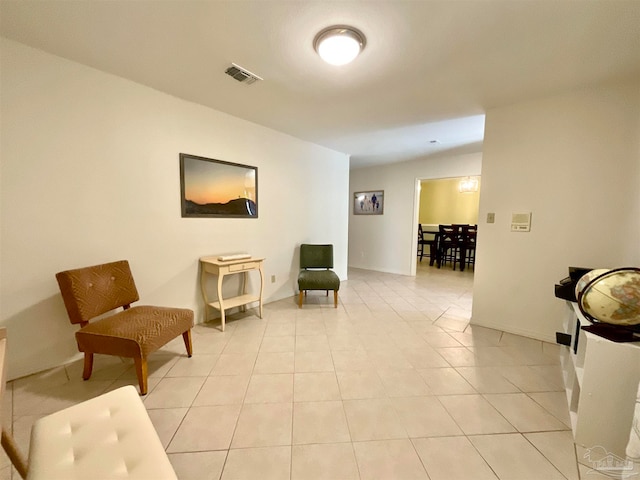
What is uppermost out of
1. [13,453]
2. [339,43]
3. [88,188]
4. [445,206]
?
[339,43]

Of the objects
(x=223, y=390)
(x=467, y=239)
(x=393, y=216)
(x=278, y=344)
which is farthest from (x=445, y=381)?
(x=467, y=239)

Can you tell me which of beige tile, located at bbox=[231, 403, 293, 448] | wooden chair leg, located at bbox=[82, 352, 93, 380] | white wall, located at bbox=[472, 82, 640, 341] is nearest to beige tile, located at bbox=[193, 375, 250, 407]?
beige tile, located at bbox=[231, 403, 293, 448]

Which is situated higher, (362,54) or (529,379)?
(362,54)

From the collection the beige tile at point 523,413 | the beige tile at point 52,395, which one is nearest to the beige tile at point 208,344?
the beige tile at point 52,395

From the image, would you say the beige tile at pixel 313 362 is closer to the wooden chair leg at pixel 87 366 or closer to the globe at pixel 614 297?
the wooden chair leg at pixel 87 366

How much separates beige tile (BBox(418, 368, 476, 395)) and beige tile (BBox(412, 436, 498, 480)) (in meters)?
0.39

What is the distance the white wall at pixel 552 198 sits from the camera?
80.9 inches

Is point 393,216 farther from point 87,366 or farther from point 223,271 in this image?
point 87,366

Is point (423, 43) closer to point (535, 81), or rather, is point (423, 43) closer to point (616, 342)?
point (535, 81)

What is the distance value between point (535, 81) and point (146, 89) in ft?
10.9

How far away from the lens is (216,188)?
278 cm

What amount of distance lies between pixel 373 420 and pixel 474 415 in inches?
24.1

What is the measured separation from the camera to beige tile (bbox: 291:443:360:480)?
1.13 meters

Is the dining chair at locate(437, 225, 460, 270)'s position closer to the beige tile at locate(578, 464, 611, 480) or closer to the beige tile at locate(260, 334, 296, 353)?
the beige tile at locate(260, 334, 296, 353)
